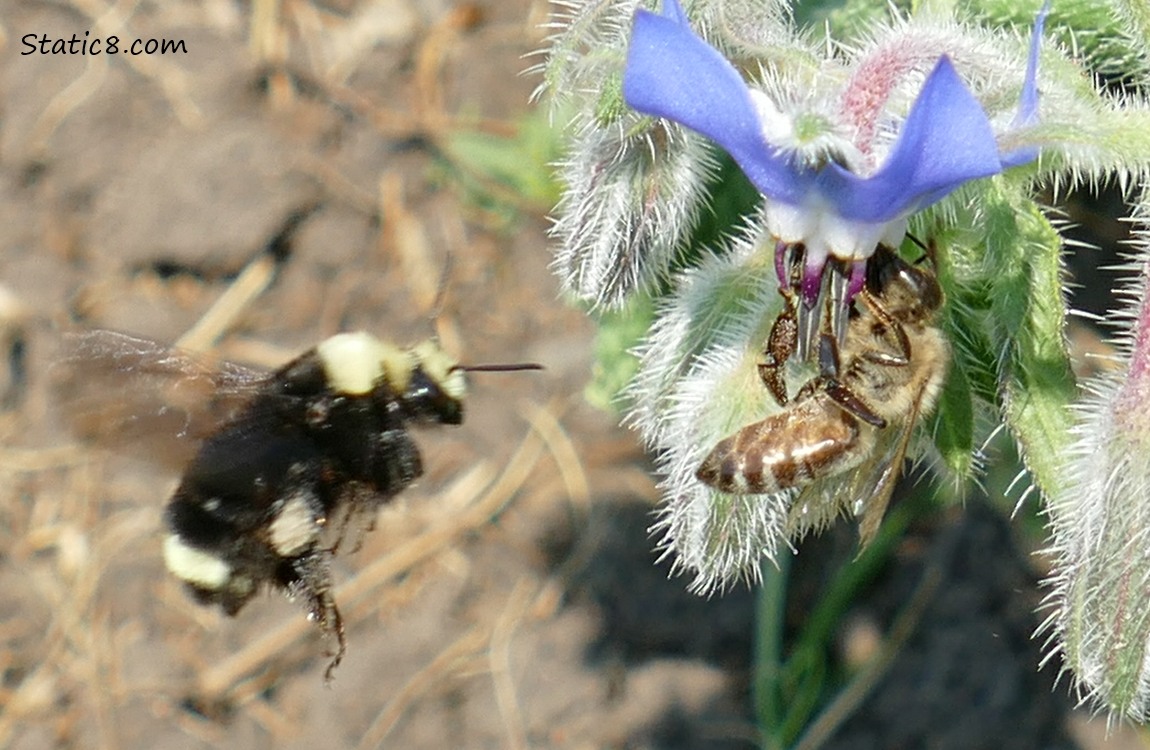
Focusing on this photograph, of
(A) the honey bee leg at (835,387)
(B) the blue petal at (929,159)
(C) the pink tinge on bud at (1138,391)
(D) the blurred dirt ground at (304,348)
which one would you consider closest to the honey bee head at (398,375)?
(A) the honey bee leg at (835,387)

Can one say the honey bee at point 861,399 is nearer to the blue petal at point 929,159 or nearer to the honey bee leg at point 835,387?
the honey bee leg at point 835,387

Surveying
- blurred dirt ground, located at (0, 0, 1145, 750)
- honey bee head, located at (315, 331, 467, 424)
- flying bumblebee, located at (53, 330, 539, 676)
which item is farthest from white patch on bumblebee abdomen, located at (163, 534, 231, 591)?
blurred dirt ground, located at (0, 0, 1145, 750)

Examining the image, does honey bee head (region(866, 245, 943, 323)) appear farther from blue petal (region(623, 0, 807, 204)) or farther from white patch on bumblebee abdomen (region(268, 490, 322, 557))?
white patch on bumblebee abdomen (region(268, 490, 322, 557))

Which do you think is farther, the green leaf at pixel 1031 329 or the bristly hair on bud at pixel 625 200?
the bristly hair on bud at pixel 625 200

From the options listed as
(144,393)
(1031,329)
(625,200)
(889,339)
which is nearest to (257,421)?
(144,393)

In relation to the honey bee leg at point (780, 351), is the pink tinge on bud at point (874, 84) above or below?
above

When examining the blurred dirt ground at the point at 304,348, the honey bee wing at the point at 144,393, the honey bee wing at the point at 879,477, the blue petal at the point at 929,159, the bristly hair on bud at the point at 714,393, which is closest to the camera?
the blue petal at the point at 929,159

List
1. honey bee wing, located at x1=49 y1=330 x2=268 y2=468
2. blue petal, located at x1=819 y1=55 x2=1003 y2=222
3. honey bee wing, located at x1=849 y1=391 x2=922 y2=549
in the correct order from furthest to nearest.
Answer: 1. honey bee wing, located at x1=49 y1=330 x2=268 y2=468
2. honey bee wing, located at x1=849 y1=391 x2=922 y2=549
3. blue petal, located at x1=819 y1=55 x2=1003 y2=222
